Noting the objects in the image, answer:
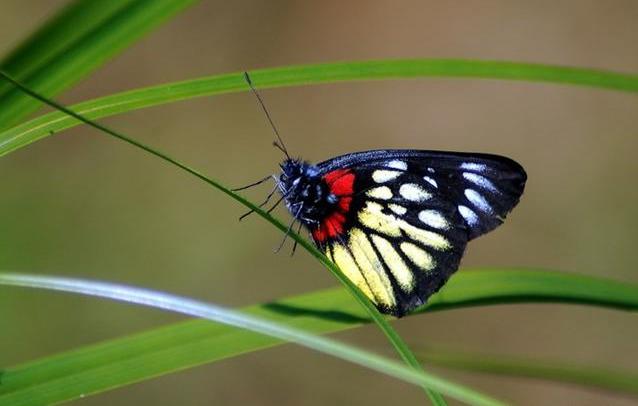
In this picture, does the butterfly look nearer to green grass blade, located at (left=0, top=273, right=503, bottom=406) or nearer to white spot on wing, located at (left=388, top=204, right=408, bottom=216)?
white spot on wing, located at (left=388, top=204, right=408, bottom=216)

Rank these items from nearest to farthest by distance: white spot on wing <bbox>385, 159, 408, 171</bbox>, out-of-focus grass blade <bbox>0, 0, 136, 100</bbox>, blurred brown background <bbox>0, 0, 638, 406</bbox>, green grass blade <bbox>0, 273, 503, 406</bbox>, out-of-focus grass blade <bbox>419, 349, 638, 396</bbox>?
green grass blade <bbox>0, 273, 503, 406</bbox>
out-of-focus grass blade <bbox>0, 0, 136, 100</bbox>
out-of-focus grass blade <bbox>419, 349, 638, 396</bbox>
white spot on wing <bbox>385, 159, 408, 171</bbox>
blurred brown background <bbox>0, 0, 638, 406</bbox>

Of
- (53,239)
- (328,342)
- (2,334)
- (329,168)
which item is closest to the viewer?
(328,342)

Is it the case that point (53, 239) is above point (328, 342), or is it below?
above

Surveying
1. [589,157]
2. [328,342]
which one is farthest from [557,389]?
[328,342]

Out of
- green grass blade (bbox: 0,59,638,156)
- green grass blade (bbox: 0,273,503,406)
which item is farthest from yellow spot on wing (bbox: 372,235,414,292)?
green grass blade (bbox: 0,273,503,406)

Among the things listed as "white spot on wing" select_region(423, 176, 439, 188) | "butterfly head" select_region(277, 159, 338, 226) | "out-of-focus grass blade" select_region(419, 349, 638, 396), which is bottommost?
"out-of-focus grass blade" select_region(419, 349, 638, 396)

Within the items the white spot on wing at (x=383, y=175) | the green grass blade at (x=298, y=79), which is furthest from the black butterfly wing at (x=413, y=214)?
the green grass blade at (x=298, y=79)

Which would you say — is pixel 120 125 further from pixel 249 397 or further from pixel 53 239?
pixel 249 397
